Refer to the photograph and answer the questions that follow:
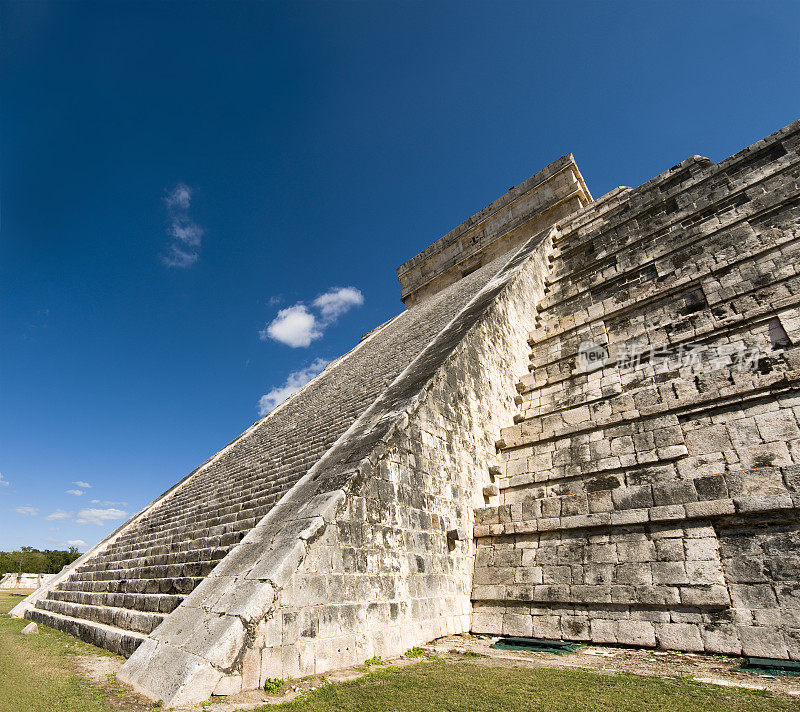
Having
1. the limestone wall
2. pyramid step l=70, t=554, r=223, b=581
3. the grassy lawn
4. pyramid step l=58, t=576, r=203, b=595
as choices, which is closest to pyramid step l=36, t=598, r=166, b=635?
pyramid step l=58, t=576, r=203, b=595

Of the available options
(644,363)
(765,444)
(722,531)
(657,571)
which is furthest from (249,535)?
(644,363)

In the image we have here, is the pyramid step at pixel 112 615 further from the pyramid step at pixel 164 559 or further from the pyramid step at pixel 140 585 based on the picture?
the pyramid step at pixel 164 559

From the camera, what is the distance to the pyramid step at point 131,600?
201 inches

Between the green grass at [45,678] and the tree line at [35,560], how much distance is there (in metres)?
31.1

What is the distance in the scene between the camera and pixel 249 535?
4.91 m

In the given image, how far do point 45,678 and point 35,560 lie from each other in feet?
135

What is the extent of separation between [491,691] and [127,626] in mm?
4533

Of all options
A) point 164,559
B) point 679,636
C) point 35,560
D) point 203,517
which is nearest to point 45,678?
point 164,559

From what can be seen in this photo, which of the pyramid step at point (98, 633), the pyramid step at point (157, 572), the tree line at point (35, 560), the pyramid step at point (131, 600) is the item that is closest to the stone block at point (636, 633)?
the pyramid step at point (157, 572)

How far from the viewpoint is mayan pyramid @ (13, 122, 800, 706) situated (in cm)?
409

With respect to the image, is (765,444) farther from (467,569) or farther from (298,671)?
(298,671)

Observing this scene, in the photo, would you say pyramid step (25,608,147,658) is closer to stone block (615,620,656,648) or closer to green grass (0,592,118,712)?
green grass (0,592,118,712)

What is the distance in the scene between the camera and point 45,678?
3895mm

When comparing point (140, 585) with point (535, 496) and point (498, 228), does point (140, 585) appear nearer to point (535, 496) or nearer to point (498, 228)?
point (535, 496)
